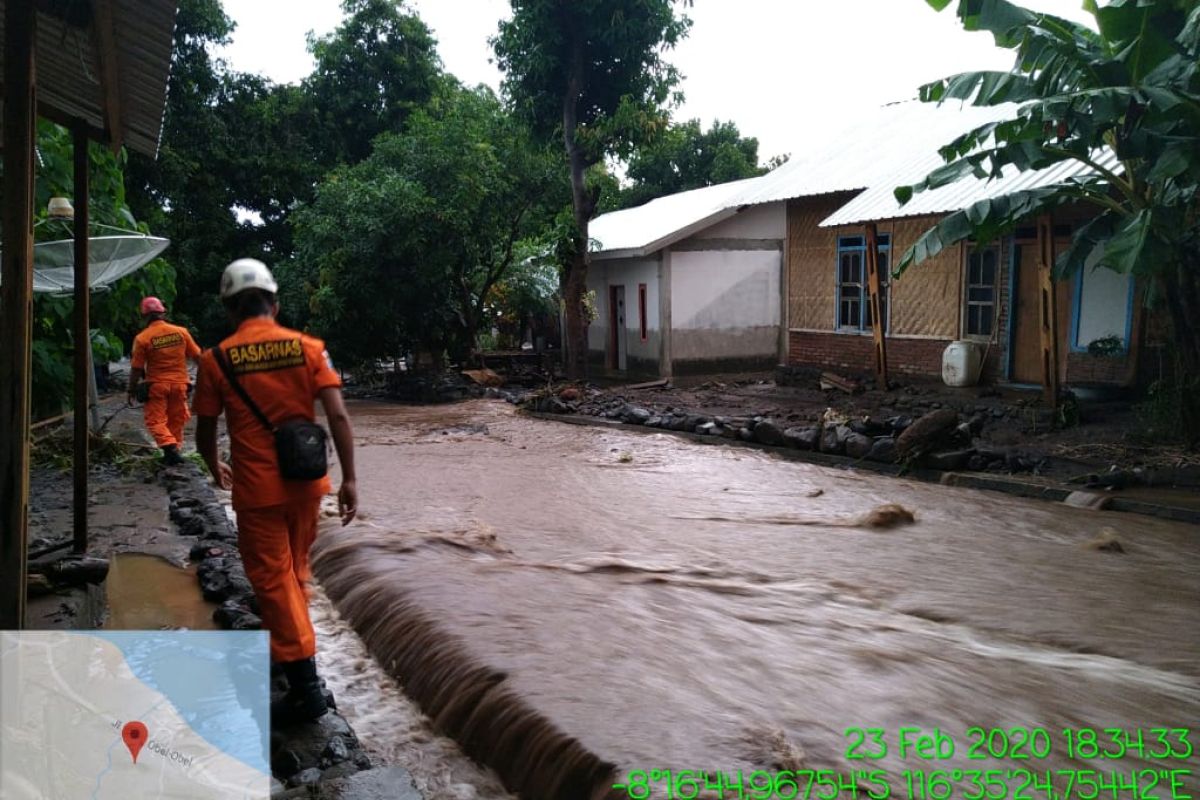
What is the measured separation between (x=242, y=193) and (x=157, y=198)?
11.4 feet

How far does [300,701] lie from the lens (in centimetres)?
429

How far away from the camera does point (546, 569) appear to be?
683 centimetres

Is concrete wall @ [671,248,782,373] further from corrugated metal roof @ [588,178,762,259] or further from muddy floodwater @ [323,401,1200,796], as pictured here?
muddy floodwater @ [323,401,1200,796]

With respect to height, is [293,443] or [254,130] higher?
[254,130]

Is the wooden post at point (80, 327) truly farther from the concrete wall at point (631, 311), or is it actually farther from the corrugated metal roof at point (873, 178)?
the concrete wall at point (631, 311)

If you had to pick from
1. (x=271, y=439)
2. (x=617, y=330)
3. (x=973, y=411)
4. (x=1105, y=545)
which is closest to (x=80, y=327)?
(x=271, y=439)

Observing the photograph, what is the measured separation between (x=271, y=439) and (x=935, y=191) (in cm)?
1282

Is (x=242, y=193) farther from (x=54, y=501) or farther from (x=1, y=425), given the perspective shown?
(x=1, y=425)

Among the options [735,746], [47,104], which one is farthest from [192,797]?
[47,104]

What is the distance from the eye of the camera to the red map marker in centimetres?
380

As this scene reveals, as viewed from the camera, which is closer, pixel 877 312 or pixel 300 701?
pixel 300 701

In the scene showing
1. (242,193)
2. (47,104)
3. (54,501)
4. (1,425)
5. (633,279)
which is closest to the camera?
(1,425)

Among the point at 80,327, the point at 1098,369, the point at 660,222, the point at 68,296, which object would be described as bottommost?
the point at 1098,369

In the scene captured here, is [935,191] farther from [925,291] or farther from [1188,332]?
[1188,332]
